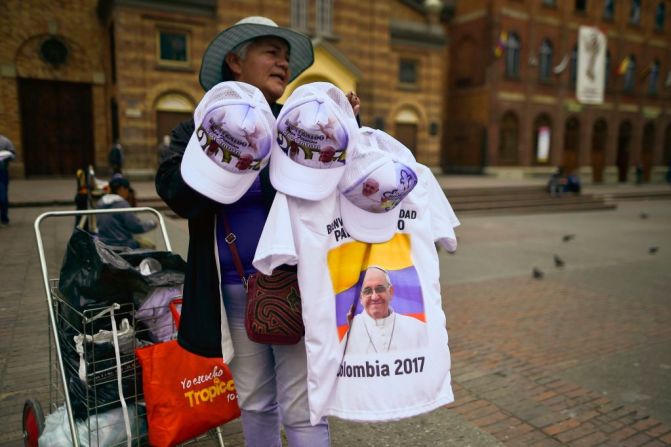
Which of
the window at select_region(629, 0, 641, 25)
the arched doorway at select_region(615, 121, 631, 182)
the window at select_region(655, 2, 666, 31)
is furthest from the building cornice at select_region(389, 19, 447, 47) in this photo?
the window at select_region(655, 2, 666, 31)

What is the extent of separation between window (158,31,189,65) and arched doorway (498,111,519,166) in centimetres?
1766

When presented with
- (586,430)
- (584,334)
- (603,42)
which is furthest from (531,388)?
(603,42)

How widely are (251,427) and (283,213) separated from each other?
0.99m

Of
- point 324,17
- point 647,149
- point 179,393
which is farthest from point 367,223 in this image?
point 647,149

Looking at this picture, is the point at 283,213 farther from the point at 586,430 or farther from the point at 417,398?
the point at 586,430

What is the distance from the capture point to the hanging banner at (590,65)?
29.0 m

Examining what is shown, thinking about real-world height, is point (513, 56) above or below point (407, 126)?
above

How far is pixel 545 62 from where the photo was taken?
28.6 metres

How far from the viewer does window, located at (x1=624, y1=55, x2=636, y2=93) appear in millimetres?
31344

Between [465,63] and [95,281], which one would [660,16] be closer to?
[465,63]

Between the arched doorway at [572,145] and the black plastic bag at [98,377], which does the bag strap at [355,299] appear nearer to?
the black plastic bag at [98,377]

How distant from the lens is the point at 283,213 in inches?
63.1

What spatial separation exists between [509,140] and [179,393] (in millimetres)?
28642

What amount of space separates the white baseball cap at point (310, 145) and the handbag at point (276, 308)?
12.9 inches
